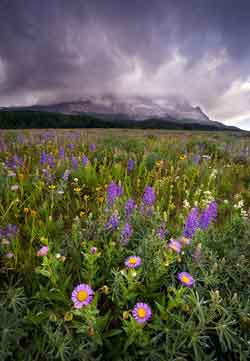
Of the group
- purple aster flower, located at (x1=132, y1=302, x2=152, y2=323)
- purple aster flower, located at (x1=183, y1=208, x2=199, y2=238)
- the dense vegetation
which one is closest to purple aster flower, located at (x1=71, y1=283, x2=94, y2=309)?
purple aster flower, located at (x1=132, y1=302, x2=152, y2=323)

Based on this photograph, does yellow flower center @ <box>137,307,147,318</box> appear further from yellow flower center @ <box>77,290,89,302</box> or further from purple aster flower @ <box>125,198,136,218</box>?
purple aster flower @ <box>125,198,136,218</box>

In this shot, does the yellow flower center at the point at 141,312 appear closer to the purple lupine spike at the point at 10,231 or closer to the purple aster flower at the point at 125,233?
the purple aster flower at the point at 125,233

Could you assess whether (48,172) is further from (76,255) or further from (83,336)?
(83,336)

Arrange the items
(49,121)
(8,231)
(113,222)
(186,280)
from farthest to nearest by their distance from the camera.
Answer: (49,121) → (8,231) → (113,222) → (186,280)

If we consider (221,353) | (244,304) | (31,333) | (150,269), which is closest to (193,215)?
(150,269)

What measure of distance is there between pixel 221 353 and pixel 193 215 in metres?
0.85

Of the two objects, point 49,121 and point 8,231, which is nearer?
point 8,231

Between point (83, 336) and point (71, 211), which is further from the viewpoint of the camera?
point (71, 211)

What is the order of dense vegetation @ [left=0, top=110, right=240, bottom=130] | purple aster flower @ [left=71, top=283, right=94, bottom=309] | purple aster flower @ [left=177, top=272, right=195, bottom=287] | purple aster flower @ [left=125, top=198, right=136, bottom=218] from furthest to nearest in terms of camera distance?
dense vegetation @ [left=0, top=110, right=240, bottom=130] < purple aster flower @ [left=125, top=198, right=136, bottom=218] < purple aster flower @ [left=177, top=272, right=195, bottom=287] < purple aster flower @ [left=71, top=283, right=94, bottom=309]

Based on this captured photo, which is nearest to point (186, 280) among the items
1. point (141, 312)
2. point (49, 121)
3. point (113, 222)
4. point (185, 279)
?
point (185, 279)

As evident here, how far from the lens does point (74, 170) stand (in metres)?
3.55

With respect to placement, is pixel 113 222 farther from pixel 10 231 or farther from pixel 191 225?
pixel 10 231

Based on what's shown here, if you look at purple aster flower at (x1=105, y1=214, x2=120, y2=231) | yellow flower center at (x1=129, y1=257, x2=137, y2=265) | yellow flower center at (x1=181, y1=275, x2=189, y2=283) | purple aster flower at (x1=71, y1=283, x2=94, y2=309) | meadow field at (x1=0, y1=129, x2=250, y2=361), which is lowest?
meadow field at (x1=0, y1=129, x2=250, y2=361)

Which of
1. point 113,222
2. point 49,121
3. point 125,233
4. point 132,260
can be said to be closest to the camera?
point 132,260
